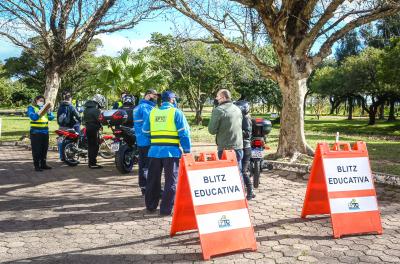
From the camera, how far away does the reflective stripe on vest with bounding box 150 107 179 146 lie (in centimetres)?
623

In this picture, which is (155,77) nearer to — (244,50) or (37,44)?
(37,44)

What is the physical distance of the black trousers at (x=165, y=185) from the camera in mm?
6273

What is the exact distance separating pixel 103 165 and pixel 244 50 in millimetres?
5018

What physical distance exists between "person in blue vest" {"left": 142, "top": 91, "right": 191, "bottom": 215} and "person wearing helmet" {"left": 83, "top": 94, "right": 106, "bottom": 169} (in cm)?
461

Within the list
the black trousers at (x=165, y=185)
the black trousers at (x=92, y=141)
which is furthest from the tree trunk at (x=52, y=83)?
the black trousers at (x=165, y=185)

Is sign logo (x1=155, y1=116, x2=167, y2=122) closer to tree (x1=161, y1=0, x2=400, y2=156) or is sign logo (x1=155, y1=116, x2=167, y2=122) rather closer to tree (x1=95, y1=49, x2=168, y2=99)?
tree (x1=161, y1=0, x2=400, y2=156)

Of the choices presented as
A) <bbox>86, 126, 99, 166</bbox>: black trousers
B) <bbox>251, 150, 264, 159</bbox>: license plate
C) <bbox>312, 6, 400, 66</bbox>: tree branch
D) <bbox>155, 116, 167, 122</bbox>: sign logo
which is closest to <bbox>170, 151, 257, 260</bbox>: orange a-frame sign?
<bbox>155, 116, 167, 122</bbox>: sign logo

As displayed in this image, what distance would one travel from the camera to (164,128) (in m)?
6.23

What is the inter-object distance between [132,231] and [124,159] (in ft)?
14.9

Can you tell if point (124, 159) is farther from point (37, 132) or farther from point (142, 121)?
point (142, 121)

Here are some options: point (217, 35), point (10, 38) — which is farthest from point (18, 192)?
point (10, 38)

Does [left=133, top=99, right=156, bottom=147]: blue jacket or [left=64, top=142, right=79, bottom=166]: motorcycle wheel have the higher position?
[left=133, top=99, right=156, bottom=147]: blue jacket

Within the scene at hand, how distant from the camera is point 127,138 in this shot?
9891mm

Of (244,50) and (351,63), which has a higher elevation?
(351,63)
